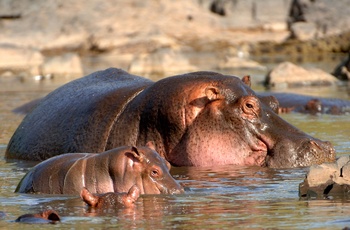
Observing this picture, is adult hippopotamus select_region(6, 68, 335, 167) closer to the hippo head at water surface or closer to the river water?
the hippo head at water surface

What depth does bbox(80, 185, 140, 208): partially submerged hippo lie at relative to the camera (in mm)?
5273

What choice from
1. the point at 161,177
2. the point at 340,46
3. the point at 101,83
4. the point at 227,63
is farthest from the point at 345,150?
the point at 340,46

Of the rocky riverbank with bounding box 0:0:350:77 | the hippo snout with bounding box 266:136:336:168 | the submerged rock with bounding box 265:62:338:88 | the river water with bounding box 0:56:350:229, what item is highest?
the rocky riverbank with bounding box 0:0:350:77

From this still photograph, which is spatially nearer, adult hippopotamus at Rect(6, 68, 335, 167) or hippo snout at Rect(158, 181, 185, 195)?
hippo snout at Rect(158, 181, 185, 195)

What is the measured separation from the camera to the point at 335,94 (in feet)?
48.9

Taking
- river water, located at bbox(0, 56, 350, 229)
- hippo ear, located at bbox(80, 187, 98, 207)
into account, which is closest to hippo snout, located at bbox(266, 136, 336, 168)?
river water, located at bbox(0, 56, 350, 229)

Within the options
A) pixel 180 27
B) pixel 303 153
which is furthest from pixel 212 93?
pixel 180 27

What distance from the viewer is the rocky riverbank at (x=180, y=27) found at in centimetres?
2816

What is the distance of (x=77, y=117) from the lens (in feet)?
25.3

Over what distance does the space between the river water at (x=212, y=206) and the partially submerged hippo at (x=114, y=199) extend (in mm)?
56

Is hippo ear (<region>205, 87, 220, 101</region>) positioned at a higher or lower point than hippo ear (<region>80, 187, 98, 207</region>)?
higher

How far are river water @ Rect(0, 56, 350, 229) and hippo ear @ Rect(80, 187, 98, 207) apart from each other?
0.15 feet

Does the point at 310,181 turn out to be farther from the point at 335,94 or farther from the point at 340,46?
the point at 340,46

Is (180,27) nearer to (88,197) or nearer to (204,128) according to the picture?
(204,128)
